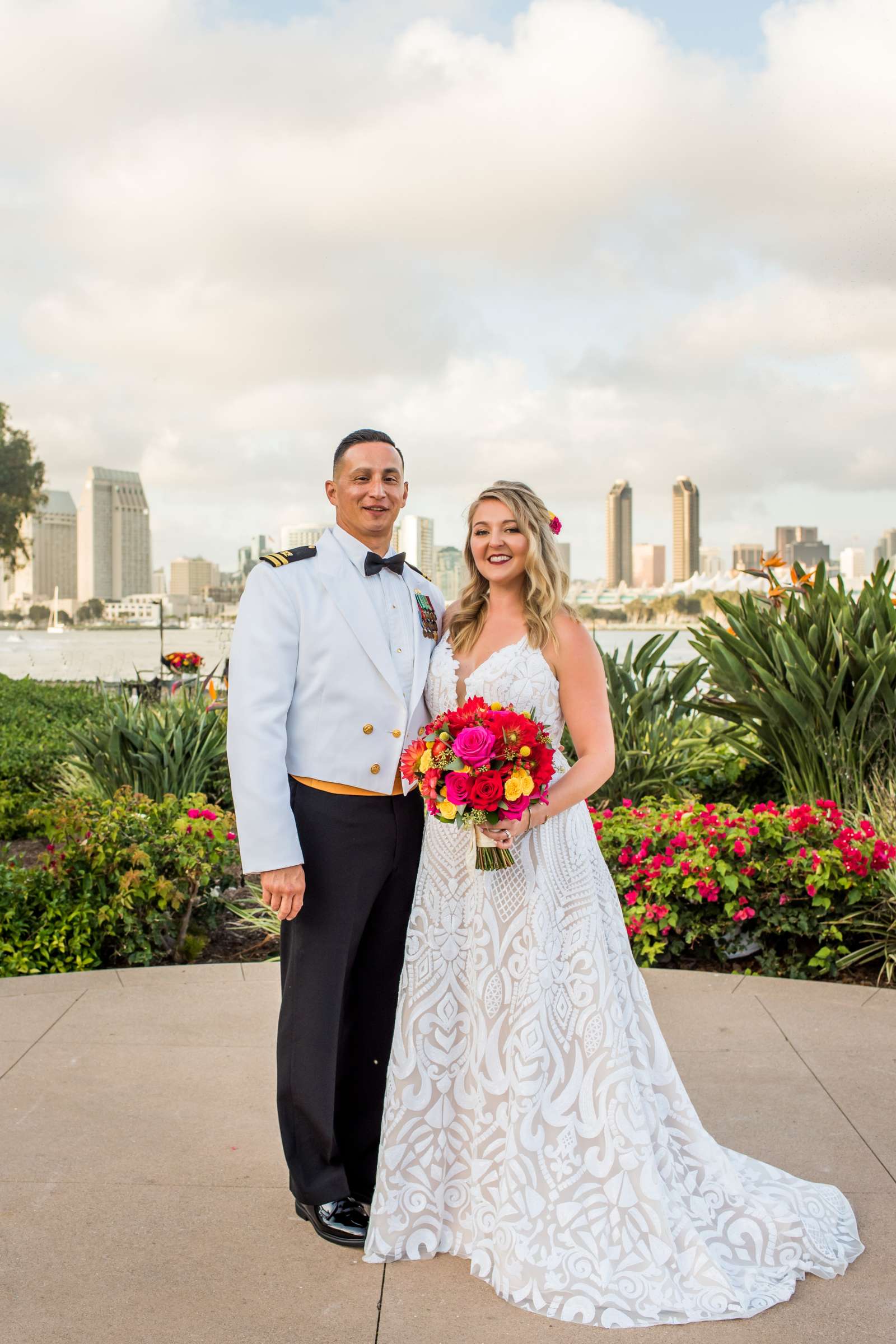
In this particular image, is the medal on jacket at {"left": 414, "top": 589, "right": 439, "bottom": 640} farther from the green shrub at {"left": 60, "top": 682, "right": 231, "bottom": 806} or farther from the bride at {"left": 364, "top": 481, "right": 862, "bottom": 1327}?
the green shrub at {"left": 60, "top": 682, "right": 231, "bottom": 806}

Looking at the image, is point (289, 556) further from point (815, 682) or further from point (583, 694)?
point (815, 682)

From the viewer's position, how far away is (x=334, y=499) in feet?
9.82

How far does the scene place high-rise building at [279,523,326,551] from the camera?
309 cm

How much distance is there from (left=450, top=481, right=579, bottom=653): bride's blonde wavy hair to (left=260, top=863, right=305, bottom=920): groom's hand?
0.74m

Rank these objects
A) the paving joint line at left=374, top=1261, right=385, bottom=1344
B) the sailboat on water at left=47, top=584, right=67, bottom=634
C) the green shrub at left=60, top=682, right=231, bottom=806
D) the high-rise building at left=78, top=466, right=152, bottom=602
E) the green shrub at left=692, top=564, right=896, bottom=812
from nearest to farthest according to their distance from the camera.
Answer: the paving joint line at left=374, top=1261, right=385, bottom=1344 → the green shrub at left=692, top=564, right=896, bottom=812 → the green shrub at left=60, top=682, right=231, bottom=806 → the sailboat on water at left=47, top=584, right=67, bottom=634 → the high-rise building at left=78, top=466, right=152, bottom=602

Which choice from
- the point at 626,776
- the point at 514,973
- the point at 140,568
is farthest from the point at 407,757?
the point at 140,568

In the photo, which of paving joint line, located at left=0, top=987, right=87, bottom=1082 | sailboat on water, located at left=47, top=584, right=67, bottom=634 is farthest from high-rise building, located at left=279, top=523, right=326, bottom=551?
sailboat on water, located at left=47, top=584, right=67, bottom=634

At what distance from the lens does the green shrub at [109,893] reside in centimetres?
489

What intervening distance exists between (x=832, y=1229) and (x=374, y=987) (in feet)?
4.26

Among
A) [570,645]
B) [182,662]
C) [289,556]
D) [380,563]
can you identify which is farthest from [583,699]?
[182,662]

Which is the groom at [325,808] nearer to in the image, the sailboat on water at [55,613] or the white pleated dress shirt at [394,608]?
the white pleated dress shirt at [394,608]

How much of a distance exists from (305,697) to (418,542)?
194 cm

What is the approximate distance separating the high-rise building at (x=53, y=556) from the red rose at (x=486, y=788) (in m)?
30.7

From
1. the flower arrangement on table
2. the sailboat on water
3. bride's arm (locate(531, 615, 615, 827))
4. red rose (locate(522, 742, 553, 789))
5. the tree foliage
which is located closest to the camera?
red rose (locate(522, 742, 553, 789))
